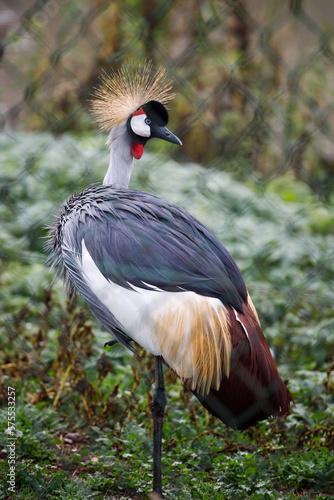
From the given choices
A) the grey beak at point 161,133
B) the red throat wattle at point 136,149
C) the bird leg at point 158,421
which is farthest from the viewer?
the red throat wattle at point 136,149

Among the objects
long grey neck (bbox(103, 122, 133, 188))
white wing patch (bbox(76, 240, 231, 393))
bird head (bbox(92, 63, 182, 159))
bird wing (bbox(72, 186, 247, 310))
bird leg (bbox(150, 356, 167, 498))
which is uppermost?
bird head (bbox(92, 63, 182, 159))

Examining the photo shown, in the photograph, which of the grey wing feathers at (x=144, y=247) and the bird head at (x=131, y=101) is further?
the bird head at (x=131, y=101)

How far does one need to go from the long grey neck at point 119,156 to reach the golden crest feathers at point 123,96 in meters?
0.04

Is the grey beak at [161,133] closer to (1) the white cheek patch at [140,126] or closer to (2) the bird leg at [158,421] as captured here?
(1) the white cheek patch at [140,126]

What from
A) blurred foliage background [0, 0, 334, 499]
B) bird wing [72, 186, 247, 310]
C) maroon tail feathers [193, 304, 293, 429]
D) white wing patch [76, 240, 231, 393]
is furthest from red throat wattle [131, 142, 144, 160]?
maroon tail feathers [193, 304, 293, 429]

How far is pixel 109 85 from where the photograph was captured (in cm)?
203

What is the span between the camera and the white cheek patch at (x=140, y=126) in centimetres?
193

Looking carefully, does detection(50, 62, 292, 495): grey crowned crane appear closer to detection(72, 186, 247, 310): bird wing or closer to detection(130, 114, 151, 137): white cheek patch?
detection(72, 186, 247, 310): bird wing

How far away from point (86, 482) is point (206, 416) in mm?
597

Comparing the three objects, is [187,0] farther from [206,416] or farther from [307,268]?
[206,416]

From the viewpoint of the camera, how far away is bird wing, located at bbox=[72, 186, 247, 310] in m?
1.62

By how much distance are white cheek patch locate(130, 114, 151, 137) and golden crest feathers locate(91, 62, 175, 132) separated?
0.04 m

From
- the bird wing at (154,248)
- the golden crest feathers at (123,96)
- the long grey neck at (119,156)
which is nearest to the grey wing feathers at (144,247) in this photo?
the bird wing at (154,248)

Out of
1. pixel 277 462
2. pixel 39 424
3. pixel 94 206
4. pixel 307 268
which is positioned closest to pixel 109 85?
pixel 94 206
